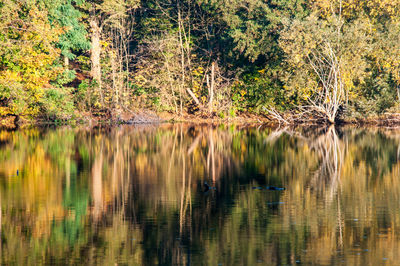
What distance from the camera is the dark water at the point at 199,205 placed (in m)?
9.18

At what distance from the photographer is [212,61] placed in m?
45.7

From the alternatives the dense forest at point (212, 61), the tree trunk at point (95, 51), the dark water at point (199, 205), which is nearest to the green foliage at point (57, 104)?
the dense forest at point (212, 61)

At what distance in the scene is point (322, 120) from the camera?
4200 cm

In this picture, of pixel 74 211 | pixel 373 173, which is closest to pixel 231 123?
pixel 373 173

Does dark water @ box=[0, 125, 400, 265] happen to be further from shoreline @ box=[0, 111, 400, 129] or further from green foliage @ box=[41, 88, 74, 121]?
shoreline @ box=[0, 111, 400, 129]

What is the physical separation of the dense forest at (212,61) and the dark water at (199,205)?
45.8 ft

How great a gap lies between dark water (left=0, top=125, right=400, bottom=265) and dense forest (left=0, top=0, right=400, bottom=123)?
13952 mm

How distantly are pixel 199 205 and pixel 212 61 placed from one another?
1326 inches

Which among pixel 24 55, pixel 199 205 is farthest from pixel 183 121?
pixel 199 205

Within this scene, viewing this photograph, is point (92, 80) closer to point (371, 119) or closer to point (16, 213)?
point (371, 119)

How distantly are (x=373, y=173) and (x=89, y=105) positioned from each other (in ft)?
94.9

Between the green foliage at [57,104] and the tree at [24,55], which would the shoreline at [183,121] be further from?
the tree at [24,55]

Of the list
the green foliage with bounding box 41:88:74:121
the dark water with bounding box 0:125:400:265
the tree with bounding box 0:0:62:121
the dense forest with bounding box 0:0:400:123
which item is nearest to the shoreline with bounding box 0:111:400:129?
the dense forest with bounding box 0:0:400:123

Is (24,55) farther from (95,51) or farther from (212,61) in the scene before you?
(212,61)
